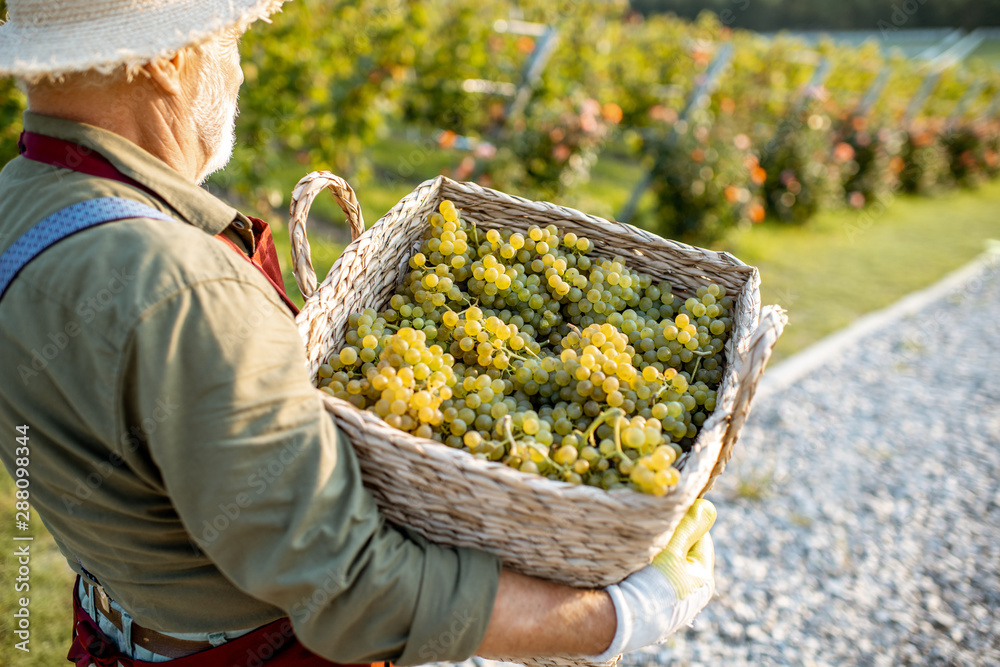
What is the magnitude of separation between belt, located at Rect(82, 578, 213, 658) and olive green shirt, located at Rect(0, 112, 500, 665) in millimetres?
251

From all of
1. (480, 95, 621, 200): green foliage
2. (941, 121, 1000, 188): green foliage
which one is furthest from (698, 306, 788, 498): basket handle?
(941, 121, 1000, 188): green foliage

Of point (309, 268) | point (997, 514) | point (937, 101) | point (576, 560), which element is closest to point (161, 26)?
point (309, 268)

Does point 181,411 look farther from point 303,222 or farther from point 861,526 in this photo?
point 861,526

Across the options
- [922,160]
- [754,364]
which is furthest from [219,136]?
[922,160]

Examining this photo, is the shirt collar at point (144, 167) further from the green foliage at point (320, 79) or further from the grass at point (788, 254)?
the green foliage at point (320, 79)

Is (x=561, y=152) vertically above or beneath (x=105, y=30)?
beneath

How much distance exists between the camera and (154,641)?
4.13 ft

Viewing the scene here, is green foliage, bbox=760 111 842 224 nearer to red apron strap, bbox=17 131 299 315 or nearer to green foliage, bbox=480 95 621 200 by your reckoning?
green foliage, bbox=480 95 621 200

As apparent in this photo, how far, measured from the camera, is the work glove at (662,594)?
3.73 ft

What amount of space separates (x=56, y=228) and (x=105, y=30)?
34cm

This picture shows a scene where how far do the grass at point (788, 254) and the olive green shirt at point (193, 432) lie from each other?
5.83 feet

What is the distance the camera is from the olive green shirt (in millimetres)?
867

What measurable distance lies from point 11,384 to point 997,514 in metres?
4.22

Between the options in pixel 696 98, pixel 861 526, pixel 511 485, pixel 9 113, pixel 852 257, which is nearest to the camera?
pixel 511 485
